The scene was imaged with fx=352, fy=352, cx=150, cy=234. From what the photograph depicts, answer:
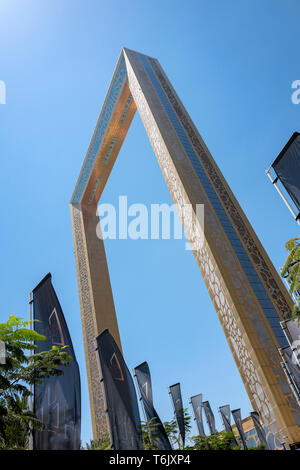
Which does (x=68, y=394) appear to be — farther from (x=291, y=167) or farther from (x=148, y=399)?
(x=291, y=167)

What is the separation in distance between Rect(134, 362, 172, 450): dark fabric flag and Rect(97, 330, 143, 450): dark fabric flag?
2564 mm

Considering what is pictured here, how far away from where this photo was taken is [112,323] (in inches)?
790

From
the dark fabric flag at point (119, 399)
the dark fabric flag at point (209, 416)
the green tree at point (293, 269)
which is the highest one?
the dark fabric flag at point (209, 416)

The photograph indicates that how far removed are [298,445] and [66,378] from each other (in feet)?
17.6

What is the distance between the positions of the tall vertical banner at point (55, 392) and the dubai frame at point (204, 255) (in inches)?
189

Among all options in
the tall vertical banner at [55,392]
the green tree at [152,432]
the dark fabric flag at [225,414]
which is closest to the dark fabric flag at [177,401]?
the green tree at [152,432]

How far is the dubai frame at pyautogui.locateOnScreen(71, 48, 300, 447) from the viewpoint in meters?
9.13

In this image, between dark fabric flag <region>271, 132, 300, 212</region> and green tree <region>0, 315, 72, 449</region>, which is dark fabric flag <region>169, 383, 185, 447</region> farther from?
dark fabric flag <region>271, 132, 300, 212</region>

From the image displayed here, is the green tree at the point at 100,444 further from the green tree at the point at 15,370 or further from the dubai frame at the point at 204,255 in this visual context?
the green tree at the point at 15,370

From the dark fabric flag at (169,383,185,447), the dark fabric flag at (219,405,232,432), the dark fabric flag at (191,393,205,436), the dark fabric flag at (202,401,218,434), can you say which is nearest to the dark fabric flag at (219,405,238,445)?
the dark fabric flag at (219,405,232,432)

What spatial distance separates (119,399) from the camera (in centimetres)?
722

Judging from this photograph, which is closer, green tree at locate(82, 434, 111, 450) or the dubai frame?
the dubai frame

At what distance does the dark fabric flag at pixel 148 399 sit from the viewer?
9883 mm

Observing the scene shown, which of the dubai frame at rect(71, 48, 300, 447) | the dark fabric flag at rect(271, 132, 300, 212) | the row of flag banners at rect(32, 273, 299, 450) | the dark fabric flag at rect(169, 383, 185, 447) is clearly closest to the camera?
the row of flag banners at rect(32, 273, 299, 450)
